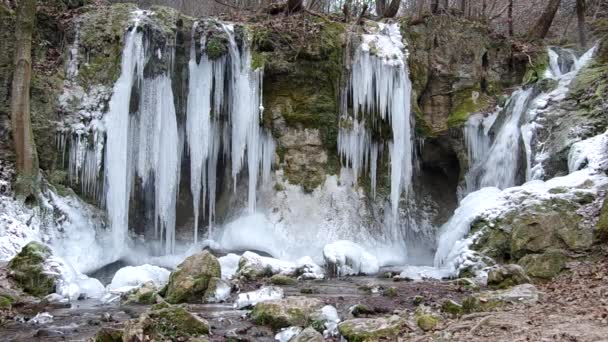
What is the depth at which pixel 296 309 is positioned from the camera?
24.0 feet

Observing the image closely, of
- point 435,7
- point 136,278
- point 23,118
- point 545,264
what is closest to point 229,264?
point 136,278

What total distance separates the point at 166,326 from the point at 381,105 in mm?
9497

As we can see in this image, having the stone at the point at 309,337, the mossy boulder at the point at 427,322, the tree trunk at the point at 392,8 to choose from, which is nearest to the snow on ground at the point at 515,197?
the mossy boulder at the point at 427,322

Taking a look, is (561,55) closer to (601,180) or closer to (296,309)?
(601,180)

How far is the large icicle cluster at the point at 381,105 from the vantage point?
48.9ft

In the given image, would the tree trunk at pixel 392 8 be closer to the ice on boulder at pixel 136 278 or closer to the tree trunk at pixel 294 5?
the tree trunk at pixel 294 5

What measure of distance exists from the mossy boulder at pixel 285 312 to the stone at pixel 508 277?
2414mm

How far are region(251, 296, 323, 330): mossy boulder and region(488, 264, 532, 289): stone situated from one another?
241 cm

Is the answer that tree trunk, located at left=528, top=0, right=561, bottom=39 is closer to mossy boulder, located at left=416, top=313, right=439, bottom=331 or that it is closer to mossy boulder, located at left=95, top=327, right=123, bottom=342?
mossy boulder, located at left=416, top=313, right=439, bottom=331

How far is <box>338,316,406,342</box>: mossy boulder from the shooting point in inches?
240

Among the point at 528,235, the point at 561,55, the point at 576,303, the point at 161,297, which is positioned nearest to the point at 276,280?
the point at 161,297

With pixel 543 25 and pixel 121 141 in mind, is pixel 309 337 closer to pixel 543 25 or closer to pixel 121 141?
pixel 121 141

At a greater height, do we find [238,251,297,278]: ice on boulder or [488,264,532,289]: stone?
[488,264,532,289]: stone

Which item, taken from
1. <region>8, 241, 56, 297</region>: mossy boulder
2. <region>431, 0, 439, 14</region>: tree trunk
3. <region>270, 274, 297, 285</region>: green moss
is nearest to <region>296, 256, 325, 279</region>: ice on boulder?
<region>270, 274, 297, 285</region>: green moss
